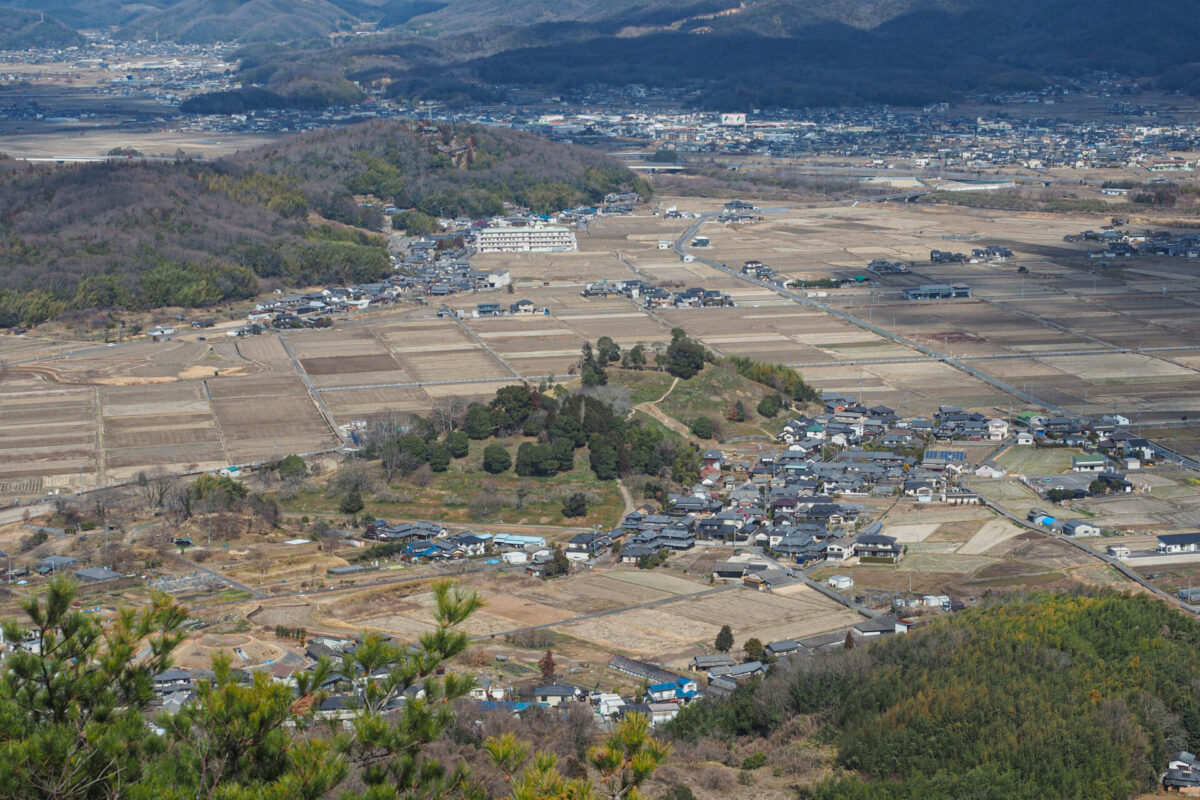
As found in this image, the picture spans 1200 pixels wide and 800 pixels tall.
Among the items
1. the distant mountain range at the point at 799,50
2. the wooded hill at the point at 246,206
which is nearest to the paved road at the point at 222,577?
the wooded hill at the point at 246,206

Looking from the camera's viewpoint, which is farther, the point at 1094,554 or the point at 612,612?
the point at 1094,554

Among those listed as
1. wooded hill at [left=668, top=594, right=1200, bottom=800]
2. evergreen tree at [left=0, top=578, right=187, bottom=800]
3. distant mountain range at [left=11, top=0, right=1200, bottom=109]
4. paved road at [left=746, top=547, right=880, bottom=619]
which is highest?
distant mountain range at [left=11, top=0, right=1200, bottom=109]

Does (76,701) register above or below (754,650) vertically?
above

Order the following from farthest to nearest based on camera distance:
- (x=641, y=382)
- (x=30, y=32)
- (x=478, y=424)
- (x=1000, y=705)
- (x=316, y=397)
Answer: (x=30, y=32) < (x=641, y=382) < (x=316, y=397) < (x=478, y=424) < (x=1000, y=705)

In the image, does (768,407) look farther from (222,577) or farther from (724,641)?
(222,577)

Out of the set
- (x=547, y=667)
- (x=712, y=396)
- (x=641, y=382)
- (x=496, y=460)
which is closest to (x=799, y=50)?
(x=641, y=382)

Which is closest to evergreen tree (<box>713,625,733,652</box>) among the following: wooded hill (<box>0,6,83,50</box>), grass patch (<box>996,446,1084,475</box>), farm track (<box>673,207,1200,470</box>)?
grass patch (<box>996,446,1084,475</box>)

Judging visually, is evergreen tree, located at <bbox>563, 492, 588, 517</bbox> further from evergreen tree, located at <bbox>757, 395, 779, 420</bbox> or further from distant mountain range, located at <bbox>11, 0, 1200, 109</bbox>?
distant mountain range, located at <bbox>11, 0, 1200, 109</bbox>
